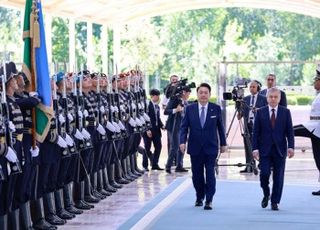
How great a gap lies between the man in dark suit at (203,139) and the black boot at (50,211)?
2.26 meters

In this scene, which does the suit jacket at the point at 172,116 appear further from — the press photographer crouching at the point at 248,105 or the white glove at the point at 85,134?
the white glove at the point at 85,134

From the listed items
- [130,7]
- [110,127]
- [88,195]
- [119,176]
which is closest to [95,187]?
[88,195]

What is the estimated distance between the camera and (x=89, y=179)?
1523 centimetres

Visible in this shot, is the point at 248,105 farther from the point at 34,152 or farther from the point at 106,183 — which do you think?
the point at 34,152

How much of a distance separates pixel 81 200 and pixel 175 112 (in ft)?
19.2

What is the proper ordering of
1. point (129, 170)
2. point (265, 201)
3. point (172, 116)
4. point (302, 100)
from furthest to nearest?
point (302, 100), point (172, 116), point (129, 170), point (265, 201)

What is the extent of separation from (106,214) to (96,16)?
50.7 feet

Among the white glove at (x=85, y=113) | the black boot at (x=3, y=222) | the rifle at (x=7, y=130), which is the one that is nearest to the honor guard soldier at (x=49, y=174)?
the black boot at (x=3, y=222)

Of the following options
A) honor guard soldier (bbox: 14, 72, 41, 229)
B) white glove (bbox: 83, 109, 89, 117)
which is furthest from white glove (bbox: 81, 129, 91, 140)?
honor guard soldier (bbox: 14, 72, 41, 229)

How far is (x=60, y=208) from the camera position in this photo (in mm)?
13641

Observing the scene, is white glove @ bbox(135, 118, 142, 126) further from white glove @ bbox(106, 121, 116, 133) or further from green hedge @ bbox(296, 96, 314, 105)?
green hedge @ bbox(296, 96, 314, 105)

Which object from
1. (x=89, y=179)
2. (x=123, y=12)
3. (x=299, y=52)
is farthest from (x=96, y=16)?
(x=299, y=52)

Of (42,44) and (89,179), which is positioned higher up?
(42,44)

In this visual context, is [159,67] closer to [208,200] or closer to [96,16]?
[96,16]
